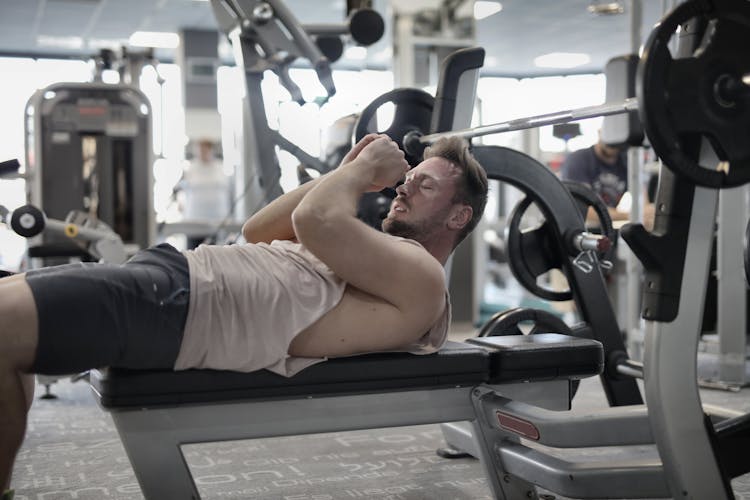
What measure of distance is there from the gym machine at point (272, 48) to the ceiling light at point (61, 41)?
7002 millimetres

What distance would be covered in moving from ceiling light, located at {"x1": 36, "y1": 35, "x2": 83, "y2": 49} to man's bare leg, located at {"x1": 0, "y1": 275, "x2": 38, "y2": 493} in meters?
9.49

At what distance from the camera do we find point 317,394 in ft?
5.46

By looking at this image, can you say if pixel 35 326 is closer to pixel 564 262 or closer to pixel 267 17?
pixel 564 262

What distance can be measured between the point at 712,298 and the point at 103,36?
26.9ft

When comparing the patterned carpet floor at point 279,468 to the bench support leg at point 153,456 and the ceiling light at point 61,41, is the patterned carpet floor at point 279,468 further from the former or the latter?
the ceiling light at point 61,41

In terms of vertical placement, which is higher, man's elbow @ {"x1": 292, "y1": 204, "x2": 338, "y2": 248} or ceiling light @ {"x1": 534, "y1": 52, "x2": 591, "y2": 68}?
ceiling light @ {"x1": 534, "y1": 52, "x2": 591, "y2": 68}

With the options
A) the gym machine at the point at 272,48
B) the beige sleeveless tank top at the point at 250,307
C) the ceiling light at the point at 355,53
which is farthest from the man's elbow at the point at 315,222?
the ceiling light at the point at 355,53

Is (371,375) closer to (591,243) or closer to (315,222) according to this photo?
(315,222)

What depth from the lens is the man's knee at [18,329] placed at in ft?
4.70

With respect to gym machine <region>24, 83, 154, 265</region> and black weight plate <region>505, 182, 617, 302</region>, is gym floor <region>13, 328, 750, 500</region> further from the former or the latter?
gym machine <region>24, 83, 154, 265</region>

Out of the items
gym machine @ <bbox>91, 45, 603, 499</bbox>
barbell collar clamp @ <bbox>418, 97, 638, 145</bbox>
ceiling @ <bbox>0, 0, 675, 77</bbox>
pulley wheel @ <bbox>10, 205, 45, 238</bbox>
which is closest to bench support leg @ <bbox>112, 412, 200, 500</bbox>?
gym machine @ <bbox>91, 45, 603, 499</bbox>

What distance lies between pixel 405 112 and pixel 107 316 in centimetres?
145

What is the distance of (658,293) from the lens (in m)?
1.48

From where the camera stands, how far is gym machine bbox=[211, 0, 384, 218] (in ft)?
12.1
